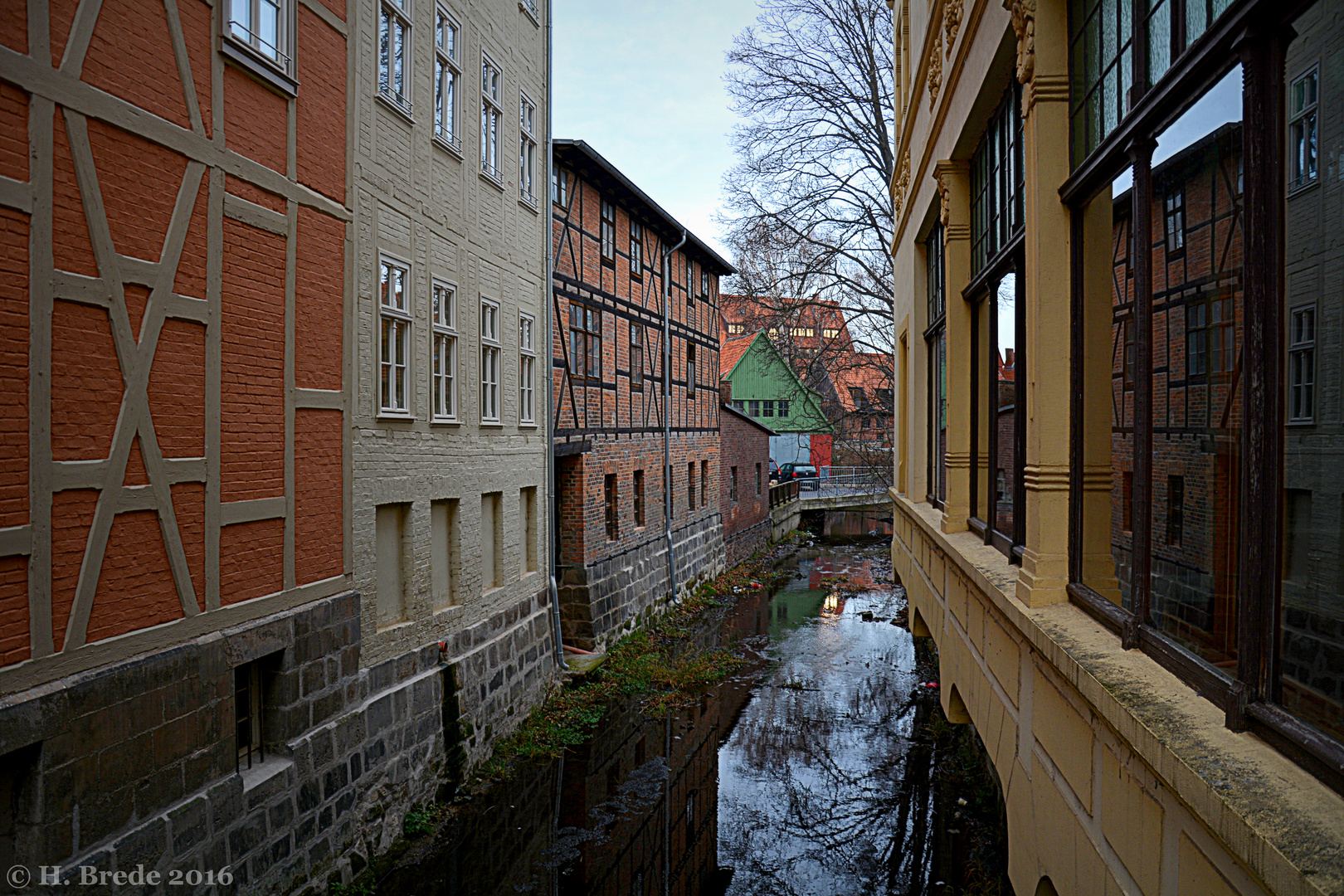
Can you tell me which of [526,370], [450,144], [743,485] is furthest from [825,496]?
[450,144]

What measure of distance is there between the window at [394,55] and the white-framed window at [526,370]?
136 inches

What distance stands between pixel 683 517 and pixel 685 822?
38.0 ft

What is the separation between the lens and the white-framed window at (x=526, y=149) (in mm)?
11625

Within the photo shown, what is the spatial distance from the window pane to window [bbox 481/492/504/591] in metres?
9.42

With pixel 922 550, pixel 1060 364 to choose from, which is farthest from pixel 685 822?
pixel 1060 364

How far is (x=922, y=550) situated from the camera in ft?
31.4

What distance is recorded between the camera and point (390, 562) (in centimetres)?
859

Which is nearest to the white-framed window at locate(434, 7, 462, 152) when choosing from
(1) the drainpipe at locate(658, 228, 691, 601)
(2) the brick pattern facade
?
(1) the drainpipe at locate(658, 228, 691, 601)

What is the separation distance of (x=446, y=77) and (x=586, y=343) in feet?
19.1

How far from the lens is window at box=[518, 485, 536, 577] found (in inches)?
475

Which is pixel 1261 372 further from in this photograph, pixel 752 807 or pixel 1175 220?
pixel 752 807

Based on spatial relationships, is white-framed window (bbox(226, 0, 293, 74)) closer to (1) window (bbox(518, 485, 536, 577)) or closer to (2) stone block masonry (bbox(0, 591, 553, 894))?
(2) stone block masonry (bbox(0, 591, 553, 894))

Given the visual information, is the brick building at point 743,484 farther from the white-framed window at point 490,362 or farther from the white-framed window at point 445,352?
the white-framed window at point 445,352

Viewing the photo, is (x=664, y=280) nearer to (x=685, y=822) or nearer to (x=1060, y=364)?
(x=685, y=822)
